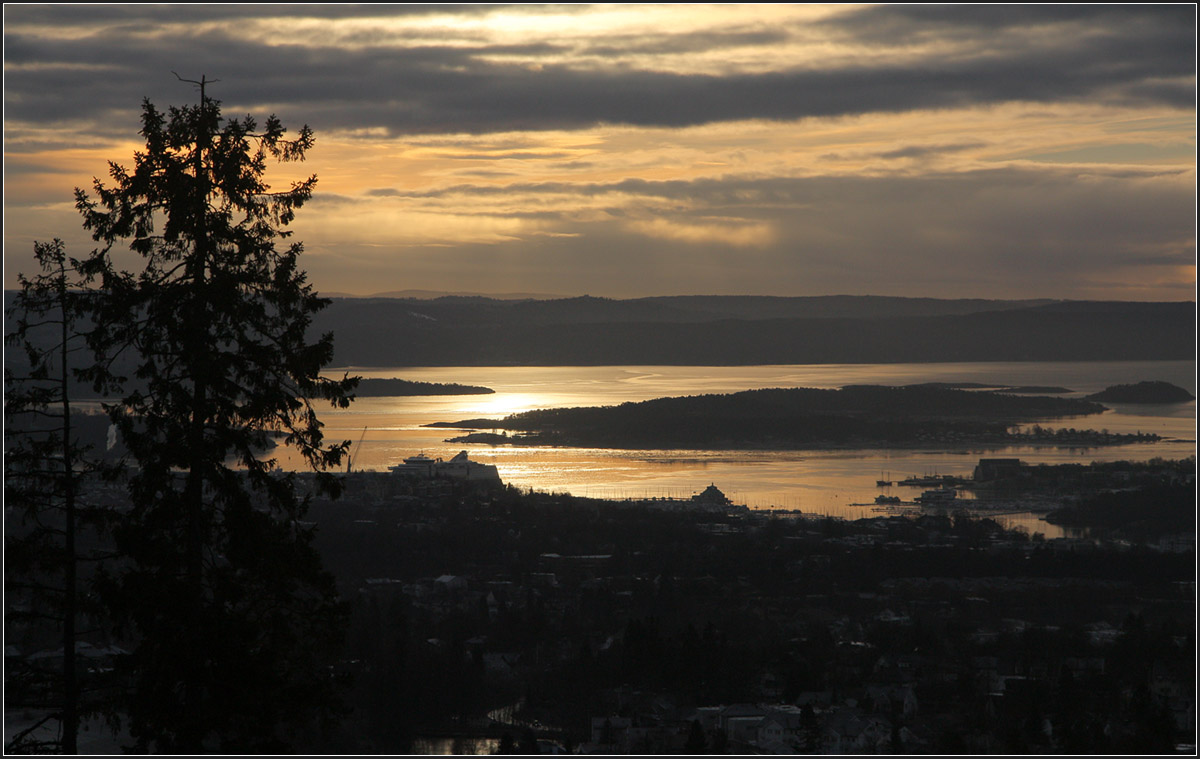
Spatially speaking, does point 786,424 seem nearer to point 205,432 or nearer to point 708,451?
point 708,451

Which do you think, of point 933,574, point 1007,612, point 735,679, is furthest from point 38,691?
point 933,574

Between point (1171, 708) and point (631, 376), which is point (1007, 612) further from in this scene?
point (631, 376)

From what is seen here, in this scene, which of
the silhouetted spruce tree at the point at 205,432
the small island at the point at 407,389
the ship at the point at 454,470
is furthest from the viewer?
the small island at the point at 407,389

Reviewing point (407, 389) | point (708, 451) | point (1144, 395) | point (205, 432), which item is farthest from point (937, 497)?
point (407, 389)

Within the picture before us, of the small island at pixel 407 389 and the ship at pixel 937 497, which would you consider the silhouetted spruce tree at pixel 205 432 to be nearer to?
the ship at pixel 937 497

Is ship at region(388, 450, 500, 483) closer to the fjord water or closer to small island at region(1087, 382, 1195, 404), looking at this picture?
the fjord water

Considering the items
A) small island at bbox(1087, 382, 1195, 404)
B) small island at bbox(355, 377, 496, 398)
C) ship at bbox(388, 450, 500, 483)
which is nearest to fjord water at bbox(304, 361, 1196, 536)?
small island at bbox(1087, 382, 1195, 404)

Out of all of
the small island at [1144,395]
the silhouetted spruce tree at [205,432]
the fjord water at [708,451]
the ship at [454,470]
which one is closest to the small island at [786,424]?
the fjord water at [708,451]
